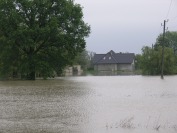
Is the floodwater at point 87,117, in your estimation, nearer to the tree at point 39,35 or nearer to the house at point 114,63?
the tree at point 39,35

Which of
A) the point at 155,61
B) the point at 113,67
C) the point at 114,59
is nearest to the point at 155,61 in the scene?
the point at 155,61

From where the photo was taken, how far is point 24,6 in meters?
44.7

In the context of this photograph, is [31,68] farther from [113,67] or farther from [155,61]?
[113,67]

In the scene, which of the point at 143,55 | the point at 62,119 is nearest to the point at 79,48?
the point at 143,55

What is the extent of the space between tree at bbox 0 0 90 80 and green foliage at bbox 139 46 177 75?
20.2 m

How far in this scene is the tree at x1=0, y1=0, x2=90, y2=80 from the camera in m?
44.0

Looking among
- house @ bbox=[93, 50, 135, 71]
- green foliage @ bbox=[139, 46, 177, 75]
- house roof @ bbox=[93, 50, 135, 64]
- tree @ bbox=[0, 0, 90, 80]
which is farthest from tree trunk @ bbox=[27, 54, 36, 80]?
house roof @ bbox=[93, 50, 135, 64]

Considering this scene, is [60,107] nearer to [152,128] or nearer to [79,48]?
[152,128]

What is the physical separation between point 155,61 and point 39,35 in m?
25.8

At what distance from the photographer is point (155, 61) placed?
216 feet

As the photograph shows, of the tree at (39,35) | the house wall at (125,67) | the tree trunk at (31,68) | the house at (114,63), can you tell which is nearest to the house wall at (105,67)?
the house at (114,63)

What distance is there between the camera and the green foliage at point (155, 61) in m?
64.9

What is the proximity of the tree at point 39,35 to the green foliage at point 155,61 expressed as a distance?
66.4 ft

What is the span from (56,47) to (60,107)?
105ft
